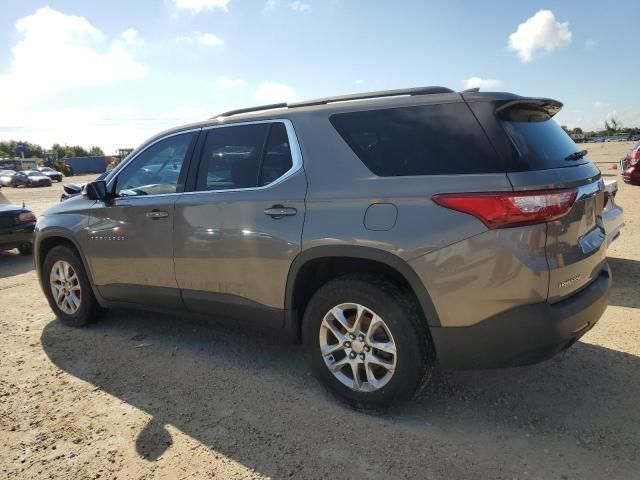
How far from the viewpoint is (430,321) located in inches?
104

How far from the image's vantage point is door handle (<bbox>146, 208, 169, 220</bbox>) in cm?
376

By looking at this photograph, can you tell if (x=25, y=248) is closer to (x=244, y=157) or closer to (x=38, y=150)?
(x=244, y=157)

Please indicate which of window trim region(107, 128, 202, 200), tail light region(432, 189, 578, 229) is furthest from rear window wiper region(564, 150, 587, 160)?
window trim region(107, 128, 202, 200)

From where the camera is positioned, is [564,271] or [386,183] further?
[386,183]

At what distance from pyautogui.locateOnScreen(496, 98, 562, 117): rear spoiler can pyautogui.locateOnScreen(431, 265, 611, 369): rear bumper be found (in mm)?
1061

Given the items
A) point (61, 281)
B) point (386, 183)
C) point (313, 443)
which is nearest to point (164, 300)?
point (61, 281)

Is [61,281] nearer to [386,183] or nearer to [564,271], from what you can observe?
[386,183]

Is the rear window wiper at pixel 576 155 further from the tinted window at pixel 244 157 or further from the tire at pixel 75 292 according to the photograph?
the tire at pixel 75 292

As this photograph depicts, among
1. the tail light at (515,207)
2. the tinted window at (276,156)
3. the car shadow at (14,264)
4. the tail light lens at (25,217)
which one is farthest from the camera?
the tail light lens at (25,217)

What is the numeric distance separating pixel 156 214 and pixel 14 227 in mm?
6051

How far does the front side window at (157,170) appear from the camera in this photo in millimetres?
3842

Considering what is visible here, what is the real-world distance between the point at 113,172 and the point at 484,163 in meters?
3.29

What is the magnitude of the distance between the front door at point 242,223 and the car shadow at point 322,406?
513 mm

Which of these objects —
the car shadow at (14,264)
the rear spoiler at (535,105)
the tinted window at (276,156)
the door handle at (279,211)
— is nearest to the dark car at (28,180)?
the car shadow at (14,264)
